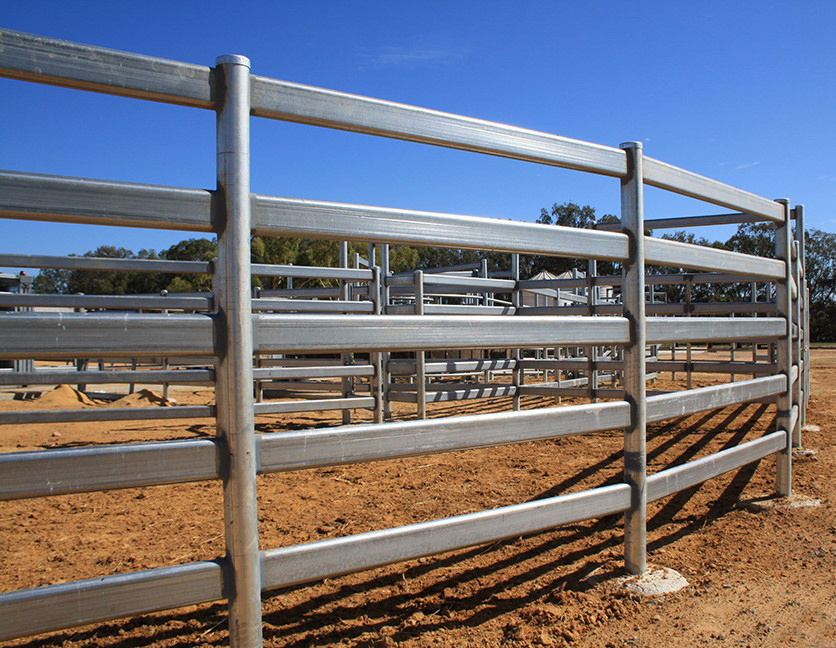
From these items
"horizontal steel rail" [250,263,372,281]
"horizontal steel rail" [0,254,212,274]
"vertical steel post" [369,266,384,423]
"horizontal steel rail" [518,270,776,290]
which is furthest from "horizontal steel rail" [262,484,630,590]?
"horizontal steel rail" [250,263,372,281]

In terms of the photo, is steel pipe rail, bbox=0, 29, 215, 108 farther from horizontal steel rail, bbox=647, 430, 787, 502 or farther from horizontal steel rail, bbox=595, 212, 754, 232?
horizontal steel rail, bbox=595, 212, 754, 232

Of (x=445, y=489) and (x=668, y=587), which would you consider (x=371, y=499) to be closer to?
(x=445, y=489)

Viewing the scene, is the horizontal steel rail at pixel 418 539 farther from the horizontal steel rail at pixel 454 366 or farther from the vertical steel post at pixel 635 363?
the horizontal steel rail at pixel 454 366

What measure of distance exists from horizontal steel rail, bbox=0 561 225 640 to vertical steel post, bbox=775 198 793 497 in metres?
3.55

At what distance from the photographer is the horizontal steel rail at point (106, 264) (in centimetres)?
534

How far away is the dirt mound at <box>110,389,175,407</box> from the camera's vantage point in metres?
11.2

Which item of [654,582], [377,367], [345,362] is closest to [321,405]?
[377,367]

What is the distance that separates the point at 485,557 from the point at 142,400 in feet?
34.3

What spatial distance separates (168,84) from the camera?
146 centimetres

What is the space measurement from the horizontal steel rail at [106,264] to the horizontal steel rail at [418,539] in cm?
409

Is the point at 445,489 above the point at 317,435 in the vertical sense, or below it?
below

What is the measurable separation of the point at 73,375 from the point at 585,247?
509 centimetres

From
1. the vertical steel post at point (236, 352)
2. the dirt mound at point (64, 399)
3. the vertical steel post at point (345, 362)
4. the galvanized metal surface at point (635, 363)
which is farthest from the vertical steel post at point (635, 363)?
the dirt mound at point (64, 399)

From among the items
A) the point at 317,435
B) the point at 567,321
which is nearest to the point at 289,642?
the point at 317,435
